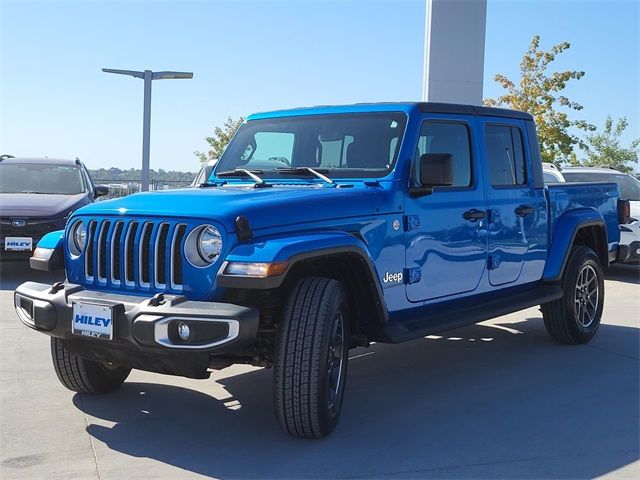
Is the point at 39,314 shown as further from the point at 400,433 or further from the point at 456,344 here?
the point at 456,344

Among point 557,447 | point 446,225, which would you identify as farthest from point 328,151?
point 557,447

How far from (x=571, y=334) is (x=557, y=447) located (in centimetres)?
269

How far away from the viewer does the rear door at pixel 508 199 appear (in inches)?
220

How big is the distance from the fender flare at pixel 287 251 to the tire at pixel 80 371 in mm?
1456

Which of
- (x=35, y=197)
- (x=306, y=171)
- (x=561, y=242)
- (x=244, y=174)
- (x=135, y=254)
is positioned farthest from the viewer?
(x=35, y=197)

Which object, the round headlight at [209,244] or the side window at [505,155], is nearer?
the round headlight at [209,244]

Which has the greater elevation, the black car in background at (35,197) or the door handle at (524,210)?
Answer: the door handle at (524,210)

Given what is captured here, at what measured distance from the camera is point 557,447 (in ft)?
13.2

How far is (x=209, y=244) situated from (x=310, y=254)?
20.2 inches

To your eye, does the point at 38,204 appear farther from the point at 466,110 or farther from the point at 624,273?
the point at 624,273

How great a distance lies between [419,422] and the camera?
4.44 metres

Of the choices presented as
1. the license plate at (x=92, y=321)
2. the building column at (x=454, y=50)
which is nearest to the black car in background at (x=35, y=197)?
the license plate at (x=92, y=321)

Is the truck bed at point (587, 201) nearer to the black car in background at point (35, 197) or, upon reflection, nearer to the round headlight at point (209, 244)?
the round headlight at point (209, 244)

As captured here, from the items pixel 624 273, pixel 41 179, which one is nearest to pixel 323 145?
pixel 41 179
